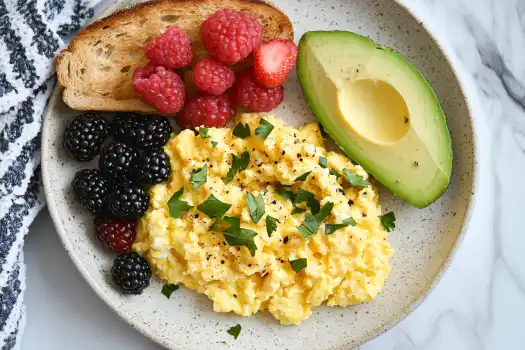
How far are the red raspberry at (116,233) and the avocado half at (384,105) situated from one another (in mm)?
764

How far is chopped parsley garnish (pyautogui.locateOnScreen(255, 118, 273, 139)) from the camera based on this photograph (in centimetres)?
213

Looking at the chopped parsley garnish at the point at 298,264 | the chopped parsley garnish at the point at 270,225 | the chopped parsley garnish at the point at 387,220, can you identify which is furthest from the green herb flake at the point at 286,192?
the chopped parsley garnish at the point at 387,220

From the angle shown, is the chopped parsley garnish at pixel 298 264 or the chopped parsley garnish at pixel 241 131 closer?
the chopped parsley garnish at pixel 298 264

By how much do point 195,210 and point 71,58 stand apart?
2.17 feet

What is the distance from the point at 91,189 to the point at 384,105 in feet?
3.41

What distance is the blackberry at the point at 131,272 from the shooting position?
209 cm

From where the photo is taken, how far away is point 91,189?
2082 millimetres

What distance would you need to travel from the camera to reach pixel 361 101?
2176mm

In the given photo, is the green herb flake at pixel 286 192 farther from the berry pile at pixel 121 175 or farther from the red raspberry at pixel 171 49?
the red raspberry at pixel 171 49

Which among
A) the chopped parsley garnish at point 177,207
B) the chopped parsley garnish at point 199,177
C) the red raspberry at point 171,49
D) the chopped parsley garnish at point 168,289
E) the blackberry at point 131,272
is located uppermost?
the red raspberry at point 171,49

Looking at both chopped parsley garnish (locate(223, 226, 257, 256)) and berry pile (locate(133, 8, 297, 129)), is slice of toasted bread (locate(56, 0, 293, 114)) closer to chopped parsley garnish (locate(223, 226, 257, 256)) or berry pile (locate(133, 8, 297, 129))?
berry pile (locate(133, 8, 297, 129))

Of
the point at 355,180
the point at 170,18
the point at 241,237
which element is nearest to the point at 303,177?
the point at 355,180

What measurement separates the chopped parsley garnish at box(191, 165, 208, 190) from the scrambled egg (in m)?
0.01

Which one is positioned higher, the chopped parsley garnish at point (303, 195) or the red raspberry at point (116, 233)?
the chopped parsley garnish at point (303, 195)
